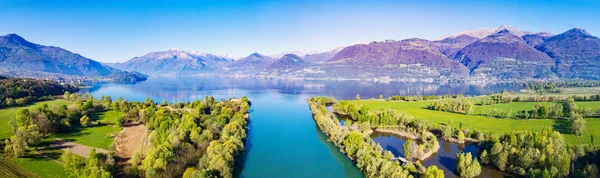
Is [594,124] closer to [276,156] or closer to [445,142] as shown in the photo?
[445,142]

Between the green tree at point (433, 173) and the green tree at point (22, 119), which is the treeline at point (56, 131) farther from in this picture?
the green tree at point (433, 173)

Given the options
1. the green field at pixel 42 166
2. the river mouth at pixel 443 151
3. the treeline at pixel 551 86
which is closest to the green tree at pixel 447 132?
the river mouth at pixel 443 151

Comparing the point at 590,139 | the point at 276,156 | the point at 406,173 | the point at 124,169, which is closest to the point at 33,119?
the point at 124,169

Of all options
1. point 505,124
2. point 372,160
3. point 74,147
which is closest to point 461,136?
point 505,124

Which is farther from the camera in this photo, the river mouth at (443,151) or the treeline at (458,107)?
the treeline at (458,107)

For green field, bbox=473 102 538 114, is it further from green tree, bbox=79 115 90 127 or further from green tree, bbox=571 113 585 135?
green tree, bbox=79 115 90 127

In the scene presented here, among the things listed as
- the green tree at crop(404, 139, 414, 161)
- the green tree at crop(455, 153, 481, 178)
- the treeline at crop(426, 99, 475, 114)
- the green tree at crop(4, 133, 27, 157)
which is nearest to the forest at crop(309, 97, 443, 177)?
the green tree at crop(404, 139, 414, 161)
